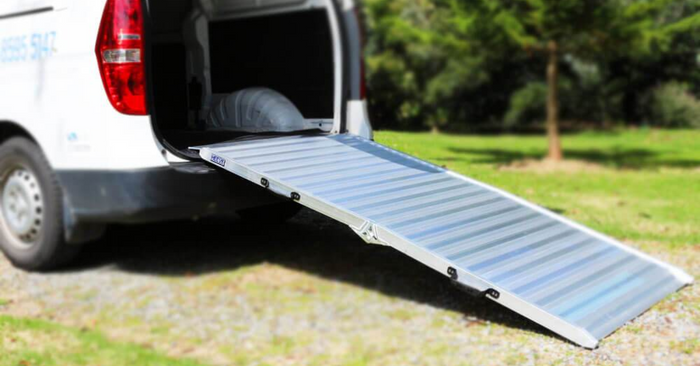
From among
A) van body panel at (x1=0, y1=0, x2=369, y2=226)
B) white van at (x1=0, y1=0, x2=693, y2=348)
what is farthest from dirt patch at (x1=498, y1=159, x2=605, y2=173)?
van body panel at (x1=0, y1=0, x2=369, y2=226)

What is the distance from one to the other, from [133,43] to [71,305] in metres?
1.44

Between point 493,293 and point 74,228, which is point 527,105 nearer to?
point 493,293

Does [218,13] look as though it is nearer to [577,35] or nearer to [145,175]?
[145,175]

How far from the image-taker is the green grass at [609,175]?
592cm

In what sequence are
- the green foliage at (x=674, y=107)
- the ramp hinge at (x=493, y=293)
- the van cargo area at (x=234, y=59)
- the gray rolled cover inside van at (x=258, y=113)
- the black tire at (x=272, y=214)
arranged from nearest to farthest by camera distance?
the ramp hinge at (x=493, y=293) < the black tire at (x=272, y=214) < the van cargo area at (x=234, y=59) < the gray rolled cover inside van at (x=258, y=113) < the green foliage at (x=674, y=107)

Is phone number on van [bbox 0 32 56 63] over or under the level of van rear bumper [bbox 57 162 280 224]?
over

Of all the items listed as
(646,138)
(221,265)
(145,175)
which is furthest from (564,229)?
(646,138)

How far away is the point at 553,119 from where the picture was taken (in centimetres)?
1172

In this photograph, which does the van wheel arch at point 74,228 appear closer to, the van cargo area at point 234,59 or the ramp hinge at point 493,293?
the van cargo area at point 234,59

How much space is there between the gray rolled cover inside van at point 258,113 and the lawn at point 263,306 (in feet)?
2.33

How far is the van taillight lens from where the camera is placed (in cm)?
Answer: 367

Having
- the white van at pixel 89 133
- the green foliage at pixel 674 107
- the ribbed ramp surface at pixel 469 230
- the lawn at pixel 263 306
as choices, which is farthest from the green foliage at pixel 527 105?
the white van at pixel 89 133

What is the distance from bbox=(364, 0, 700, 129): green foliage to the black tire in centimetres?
236

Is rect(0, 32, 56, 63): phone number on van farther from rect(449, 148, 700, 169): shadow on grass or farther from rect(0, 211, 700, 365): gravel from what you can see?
rect(449, 148, 700, 169): shadow on grass
